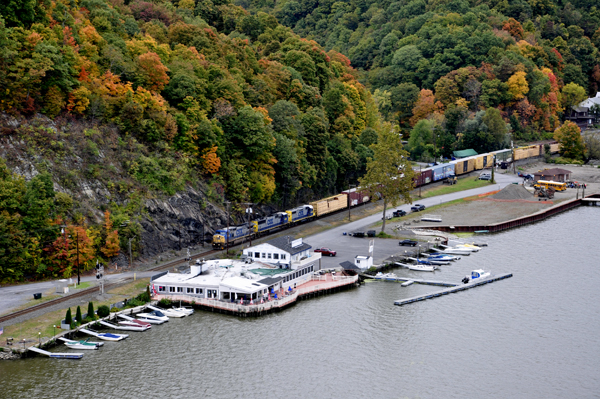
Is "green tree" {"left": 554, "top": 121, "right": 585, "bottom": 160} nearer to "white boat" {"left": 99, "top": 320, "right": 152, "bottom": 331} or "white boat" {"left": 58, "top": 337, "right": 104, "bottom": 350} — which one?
"white boat" {"left": 99, "top": 320, "right": 152, "bottom": 331}

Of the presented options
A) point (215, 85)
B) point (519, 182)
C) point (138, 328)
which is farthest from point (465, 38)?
point (138, 328)

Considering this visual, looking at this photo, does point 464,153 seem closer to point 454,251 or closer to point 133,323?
point 454,251

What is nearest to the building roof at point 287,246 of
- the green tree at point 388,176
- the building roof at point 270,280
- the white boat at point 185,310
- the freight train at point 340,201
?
the building roof at point 270,280

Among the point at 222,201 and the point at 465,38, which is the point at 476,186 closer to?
the point at 222,201

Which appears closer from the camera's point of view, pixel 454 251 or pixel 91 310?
pixel 91 310

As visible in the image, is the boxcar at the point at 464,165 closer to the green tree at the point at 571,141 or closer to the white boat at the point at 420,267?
the green tree at the point at 571,141

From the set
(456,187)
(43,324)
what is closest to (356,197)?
(456,187)
